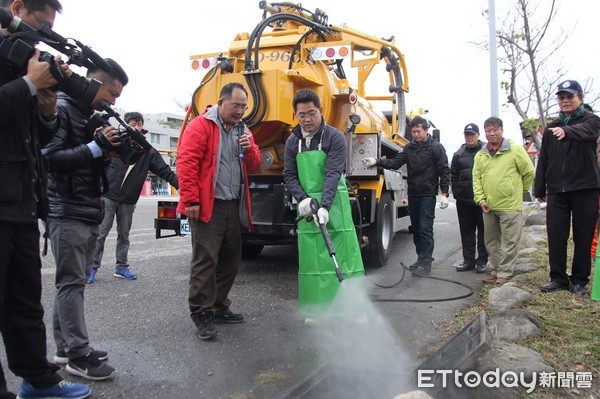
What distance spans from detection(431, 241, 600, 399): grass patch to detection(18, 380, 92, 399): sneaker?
236 centimetres

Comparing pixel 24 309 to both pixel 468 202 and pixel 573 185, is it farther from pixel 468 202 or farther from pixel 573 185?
pixel 468 202

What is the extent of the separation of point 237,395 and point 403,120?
21.0 ft

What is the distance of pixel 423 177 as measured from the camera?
19.2 ft

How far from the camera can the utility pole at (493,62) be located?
1039cm

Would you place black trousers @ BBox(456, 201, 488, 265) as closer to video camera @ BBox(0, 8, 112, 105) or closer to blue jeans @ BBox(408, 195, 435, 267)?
blue jeans @ BBox(408, 195, 435, 267)

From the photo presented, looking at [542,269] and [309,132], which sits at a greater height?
[309,132]

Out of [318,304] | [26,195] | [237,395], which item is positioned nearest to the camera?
[26,195]

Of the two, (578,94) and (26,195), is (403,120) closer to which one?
(578,94)

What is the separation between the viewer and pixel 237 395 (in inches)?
103

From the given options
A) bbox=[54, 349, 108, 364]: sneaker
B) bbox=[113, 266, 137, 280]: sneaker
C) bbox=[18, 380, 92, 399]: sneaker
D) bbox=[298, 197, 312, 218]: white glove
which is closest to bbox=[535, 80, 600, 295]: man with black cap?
bbox=[298, 197, 312, 218]: white glove

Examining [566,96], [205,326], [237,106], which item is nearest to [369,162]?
[566,96]

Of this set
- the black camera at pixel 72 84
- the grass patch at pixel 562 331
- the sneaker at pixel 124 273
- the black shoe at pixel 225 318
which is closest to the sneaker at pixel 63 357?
the black shoe at pixel 225 318

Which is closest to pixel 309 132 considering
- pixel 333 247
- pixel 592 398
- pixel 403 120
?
A: pixel 333 247

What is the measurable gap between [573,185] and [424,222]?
190 centimetres
